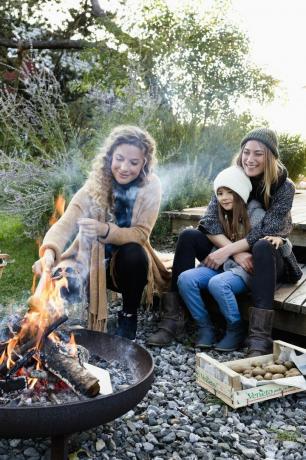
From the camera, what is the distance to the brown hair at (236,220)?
10.6 feet

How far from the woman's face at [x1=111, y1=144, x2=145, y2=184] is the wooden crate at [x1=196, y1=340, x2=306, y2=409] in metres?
1.13

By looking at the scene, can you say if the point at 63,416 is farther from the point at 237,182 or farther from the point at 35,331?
the point at 237,182

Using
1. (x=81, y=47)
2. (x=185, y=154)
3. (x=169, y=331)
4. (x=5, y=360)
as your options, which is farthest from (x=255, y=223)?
(x=81, y=47)

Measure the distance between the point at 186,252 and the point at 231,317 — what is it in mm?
498

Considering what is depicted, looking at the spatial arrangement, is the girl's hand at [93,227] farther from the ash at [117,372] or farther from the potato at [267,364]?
the potato at [267,364]

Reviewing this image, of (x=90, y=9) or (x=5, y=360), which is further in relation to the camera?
(x=90, y=9)

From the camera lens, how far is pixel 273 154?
3.23 meters

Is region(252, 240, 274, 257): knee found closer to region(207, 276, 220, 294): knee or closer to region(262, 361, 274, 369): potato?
region(207, 276, 220, 294): knee

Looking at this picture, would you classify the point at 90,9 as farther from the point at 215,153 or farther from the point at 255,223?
the point at 255,223

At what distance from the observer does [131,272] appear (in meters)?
3.06

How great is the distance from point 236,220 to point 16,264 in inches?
105

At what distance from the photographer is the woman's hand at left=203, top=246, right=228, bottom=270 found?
10.5ft

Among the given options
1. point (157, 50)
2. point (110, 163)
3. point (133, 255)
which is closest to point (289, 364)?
point (133, 255)

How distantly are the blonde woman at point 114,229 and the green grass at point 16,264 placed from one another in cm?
66
